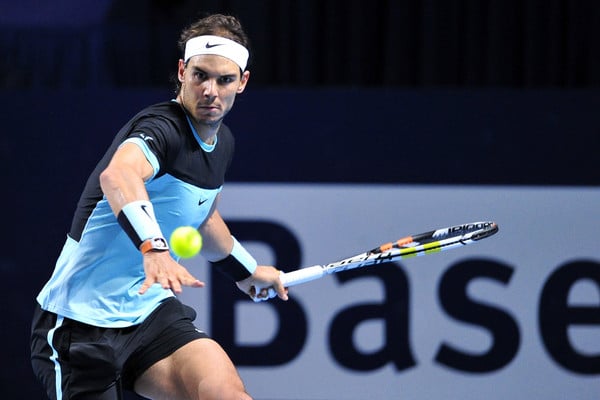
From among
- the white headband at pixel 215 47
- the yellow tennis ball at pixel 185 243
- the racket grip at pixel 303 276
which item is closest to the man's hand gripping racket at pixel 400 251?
the racket grip at pixel 303 276

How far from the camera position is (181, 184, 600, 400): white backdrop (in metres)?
4.96

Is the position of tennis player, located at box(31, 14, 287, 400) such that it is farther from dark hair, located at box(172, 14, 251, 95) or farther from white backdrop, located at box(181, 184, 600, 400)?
white backdrop, located at box(181, 184, 600, 400)

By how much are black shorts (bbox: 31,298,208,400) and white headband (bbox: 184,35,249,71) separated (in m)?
0.87

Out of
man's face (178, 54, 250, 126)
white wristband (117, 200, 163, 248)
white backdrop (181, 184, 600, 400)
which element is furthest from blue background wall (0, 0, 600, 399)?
white wristband (117, 200, 163, 248)

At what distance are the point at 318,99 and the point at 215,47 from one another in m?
1.63

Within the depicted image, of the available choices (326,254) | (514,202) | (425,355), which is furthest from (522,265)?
(326,254)

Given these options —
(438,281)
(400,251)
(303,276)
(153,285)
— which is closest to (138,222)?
(153,285)

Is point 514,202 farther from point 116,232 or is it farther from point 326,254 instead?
point 116,232

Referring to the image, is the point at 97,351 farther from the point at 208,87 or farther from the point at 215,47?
the point at 215,47

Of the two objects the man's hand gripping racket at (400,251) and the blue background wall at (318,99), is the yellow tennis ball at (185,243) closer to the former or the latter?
the man's hand gripping racket at (400,251)

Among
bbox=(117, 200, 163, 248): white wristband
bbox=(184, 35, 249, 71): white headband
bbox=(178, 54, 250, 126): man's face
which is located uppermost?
bbox=(184, 35, 249, 71): white headband

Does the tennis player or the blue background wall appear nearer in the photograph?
the tennis player

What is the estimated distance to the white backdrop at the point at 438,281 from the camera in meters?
4.96

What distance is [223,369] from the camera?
325cm
